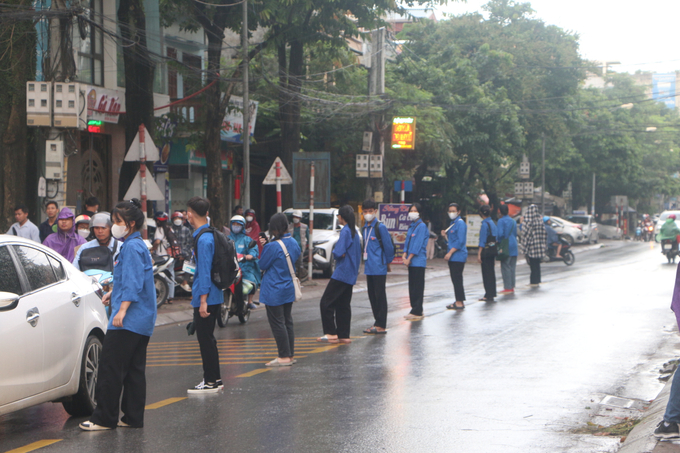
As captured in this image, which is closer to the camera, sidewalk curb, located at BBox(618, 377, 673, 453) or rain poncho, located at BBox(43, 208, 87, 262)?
sidewalk curb, located at BBox(618, 377, 673, 453)

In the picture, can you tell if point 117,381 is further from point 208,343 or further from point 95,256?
point 95,256

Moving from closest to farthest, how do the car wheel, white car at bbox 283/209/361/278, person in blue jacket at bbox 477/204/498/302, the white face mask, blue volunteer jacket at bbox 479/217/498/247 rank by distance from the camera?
the white face mask
the car wheel
person in blue jacket at bbox 477/204/498/302
blue volunteer jacket at bbox 479/217/498/247
white car at bbox 283/209/361/278

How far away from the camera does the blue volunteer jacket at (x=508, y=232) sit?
54.2 ft

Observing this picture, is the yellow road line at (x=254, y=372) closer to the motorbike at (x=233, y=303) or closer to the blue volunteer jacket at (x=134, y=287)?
the blue volunteer jacket at (x=134, y=287)

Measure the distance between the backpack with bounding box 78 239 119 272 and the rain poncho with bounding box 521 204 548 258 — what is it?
11.8 metres

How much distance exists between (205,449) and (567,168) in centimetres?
5042

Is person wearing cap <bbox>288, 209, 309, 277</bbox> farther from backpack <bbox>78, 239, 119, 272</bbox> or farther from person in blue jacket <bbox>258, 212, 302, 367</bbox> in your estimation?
backpack <bbox>78, 239, 119, 272</bbox>

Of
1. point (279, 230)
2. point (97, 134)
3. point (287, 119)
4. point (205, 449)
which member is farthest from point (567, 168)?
point (205, 449)

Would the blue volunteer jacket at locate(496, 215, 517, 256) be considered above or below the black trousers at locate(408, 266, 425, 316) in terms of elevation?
above

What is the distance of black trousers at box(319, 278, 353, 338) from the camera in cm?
1033

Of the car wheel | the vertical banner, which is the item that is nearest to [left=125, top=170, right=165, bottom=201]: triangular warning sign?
the car wheel

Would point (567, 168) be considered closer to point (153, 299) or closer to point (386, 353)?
point (386, 353)

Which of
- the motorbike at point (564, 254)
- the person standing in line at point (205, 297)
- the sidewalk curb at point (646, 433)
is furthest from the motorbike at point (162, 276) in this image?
the motorbike at point (564, 254)

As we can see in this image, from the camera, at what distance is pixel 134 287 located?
5.91 metres
